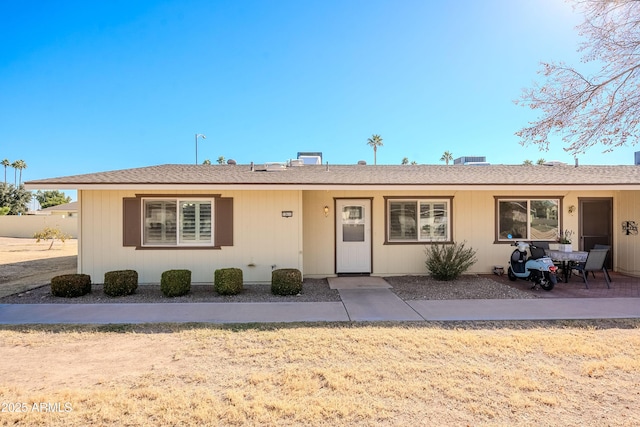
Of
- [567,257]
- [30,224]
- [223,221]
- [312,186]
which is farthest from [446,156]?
[30,224]

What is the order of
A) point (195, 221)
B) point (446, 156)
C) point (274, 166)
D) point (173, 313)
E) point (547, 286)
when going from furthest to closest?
point (446, 156) → point (274, 166) → point (195, 221) → point (547, 286) → point (173, 313)

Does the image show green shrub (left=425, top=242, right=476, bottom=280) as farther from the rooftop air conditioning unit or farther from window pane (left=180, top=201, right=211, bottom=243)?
window pane (left=180, top=201, right=211, bottom=243)

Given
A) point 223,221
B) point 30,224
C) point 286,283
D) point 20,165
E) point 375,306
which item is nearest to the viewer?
point 375,306

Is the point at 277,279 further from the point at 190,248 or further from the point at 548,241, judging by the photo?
the point at 548,241

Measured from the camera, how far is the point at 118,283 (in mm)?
7199

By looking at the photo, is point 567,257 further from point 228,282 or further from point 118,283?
point 118,283

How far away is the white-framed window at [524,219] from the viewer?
9828mm

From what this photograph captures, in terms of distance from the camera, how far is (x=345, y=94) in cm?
1484

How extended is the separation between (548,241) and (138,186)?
11.0 meters

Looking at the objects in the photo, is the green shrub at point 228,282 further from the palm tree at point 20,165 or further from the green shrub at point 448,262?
the palm tree at point 20,165

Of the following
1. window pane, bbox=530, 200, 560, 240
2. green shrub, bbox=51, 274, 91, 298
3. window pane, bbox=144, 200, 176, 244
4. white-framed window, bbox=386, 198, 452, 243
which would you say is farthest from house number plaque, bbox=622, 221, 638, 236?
green shrub, bbox=51, 274, 91, 298

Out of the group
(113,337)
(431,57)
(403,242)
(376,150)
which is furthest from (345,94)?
(376,150)

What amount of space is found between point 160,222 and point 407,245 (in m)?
6.60

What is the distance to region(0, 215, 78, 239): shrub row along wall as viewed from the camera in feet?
93.0
